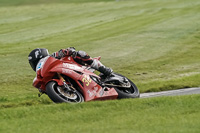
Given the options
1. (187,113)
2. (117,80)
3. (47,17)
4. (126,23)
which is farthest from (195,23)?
(187,113)

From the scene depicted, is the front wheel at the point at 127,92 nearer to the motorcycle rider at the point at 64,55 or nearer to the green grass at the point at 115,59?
the motorcycle rider at the point at 64,55

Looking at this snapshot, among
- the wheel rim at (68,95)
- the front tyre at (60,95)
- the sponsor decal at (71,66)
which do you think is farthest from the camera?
the sponsor decal at (71,66)

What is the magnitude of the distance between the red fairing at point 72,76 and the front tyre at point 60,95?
14 cm

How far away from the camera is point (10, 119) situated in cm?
759

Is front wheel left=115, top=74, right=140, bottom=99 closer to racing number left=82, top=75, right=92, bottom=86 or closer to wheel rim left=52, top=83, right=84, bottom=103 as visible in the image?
racing number left=82, top=75, right=92, bottom=86

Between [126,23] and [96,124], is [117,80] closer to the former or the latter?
[96,124]

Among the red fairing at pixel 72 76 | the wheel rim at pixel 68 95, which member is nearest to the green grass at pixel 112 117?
the wheel rim at pixel 68 95

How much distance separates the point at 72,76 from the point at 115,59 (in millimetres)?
8315

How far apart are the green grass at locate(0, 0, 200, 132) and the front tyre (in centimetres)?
28

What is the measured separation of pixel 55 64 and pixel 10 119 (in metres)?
1.82

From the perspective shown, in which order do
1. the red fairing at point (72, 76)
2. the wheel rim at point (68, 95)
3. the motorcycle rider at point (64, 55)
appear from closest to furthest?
the wheel rim at point (68, 95) → the red fairing at point (72, 76) → the motorcycle rider at point (64, 55)

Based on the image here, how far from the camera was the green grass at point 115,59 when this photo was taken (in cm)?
722

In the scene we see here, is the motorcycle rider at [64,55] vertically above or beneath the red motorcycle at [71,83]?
above

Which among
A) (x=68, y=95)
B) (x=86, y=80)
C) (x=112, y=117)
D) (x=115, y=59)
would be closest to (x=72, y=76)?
(x=86, y=80)
